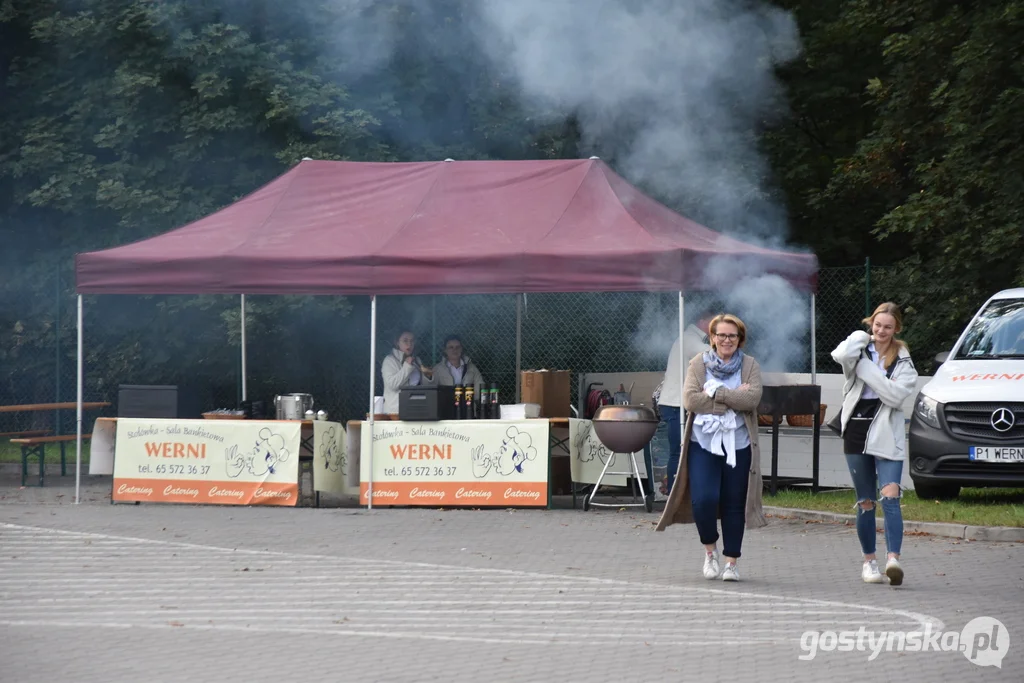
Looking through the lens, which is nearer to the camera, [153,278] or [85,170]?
[153,278]

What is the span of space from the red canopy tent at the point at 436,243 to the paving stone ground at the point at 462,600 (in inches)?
88.5

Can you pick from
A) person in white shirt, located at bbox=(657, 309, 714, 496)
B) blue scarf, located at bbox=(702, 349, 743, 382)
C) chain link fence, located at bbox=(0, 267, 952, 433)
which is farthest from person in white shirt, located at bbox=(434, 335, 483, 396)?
blue scarf, located at bbox=(702, 349, 743, 382)

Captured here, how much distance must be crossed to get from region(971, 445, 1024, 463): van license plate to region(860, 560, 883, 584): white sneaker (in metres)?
4.40

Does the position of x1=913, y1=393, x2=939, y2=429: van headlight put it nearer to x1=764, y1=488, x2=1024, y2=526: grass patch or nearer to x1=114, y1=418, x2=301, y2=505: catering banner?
x1=764, y1=488, x2=1024, y2=526: grass patch

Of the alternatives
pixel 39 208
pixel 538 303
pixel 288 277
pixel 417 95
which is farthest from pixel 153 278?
pixel 39 208

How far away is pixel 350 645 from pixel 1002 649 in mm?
3242

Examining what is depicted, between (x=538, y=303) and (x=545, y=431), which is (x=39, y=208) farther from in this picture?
(x=545, y=431)

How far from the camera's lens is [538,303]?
2109 cm

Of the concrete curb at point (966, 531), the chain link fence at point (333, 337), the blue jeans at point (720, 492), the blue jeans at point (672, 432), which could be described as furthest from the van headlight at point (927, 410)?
the blue jeans at point (720, 492)

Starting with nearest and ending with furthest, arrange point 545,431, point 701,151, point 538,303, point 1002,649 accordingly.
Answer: point 1002,649, point 545,431, point 538,303, point 701,151

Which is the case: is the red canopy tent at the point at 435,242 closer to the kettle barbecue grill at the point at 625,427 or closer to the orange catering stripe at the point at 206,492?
the kettle barbecue grill at the point at 625,427

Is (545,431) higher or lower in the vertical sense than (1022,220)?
lower

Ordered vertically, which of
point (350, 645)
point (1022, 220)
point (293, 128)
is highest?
point (293, 128)

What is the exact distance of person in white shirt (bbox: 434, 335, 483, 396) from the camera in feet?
53.9
